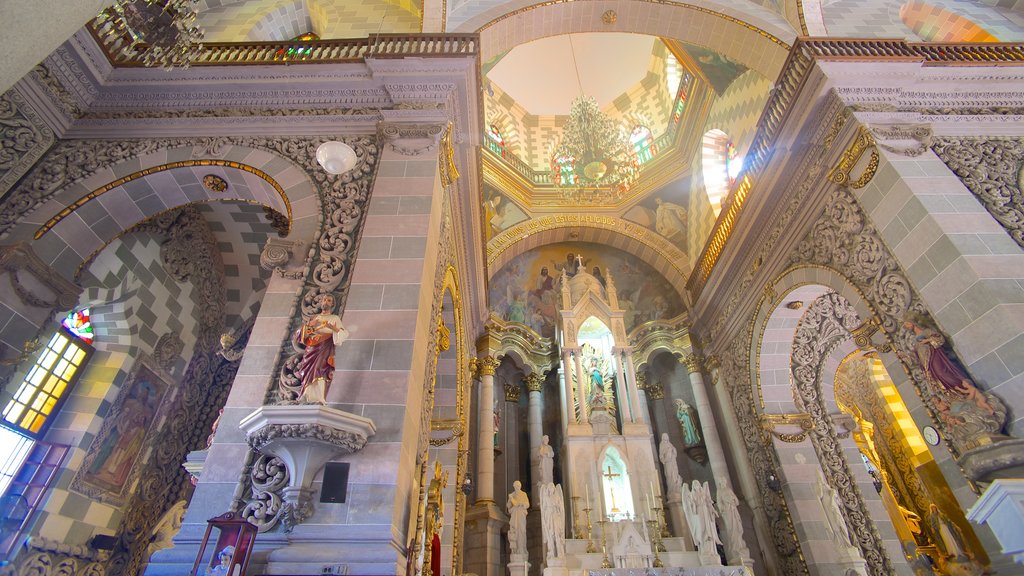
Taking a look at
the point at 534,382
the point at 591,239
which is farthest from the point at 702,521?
the point at 591,239

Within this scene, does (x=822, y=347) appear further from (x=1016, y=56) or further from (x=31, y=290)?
(x=31, y=290)

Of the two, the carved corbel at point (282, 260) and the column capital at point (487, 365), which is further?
the column capital at point (487, 365)

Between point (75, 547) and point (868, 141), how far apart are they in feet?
43.3

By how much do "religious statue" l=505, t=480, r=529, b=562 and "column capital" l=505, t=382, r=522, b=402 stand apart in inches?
169

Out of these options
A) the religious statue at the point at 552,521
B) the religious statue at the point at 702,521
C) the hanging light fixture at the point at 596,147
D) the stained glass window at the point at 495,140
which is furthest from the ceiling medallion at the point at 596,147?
the religious statue at the point at 552,521

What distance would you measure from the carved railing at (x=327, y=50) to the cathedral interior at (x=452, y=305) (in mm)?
50

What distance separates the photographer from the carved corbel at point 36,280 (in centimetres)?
544

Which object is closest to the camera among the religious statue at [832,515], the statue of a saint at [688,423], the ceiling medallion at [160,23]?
the ceiling medallion at [160,23]

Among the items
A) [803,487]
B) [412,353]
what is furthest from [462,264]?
[803,487]

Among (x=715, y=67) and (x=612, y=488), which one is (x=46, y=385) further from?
(x=715, y=67)

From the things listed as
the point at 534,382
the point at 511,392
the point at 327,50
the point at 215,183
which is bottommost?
the point at 215,183

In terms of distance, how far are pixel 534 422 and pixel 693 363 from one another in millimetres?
4732

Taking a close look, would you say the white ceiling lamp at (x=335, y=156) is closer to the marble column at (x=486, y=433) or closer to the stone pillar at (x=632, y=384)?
the marble column at (x=486, y=433)

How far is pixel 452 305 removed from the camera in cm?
969
